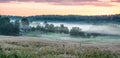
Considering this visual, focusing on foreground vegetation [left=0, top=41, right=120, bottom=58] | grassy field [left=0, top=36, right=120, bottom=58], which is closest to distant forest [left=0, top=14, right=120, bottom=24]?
grassy field [left=0, top=36, right=120, bottom=58]

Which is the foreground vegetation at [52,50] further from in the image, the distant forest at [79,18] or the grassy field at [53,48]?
the distant forest at [79,18]

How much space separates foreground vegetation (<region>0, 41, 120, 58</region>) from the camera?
12.9 metres

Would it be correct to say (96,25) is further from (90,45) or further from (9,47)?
(9,47)

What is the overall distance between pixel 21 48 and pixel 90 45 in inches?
100

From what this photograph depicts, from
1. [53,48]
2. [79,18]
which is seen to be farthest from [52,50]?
[79,18]

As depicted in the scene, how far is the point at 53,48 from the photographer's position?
1434cm

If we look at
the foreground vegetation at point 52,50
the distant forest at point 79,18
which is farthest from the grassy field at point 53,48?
the distant forest at point 79,18

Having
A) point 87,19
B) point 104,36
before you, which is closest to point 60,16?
point 87,19

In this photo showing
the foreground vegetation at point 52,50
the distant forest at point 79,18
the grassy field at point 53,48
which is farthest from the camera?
the distant forest at point 79,18

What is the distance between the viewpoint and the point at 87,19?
14883 millimetres

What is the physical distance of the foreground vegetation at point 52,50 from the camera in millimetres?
12938

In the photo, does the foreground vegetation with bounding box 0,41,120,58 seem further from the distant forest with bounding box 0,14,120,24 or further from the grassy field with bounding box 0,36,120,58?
the distant forest with bounding box 0,14,120,24

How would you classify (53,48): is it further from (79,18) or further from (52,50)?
(79,18)

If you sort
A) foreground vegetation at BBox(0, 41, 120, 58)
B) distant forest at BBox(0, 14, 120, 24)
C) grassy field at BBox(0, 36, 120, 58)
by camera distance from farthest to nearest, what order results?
distant forest at BBox(0, 14, 120, 24) < grassy field at BBox(0, 36, 120, 58) < foreground vegetation at BBox(0, 41, 120, 58)
